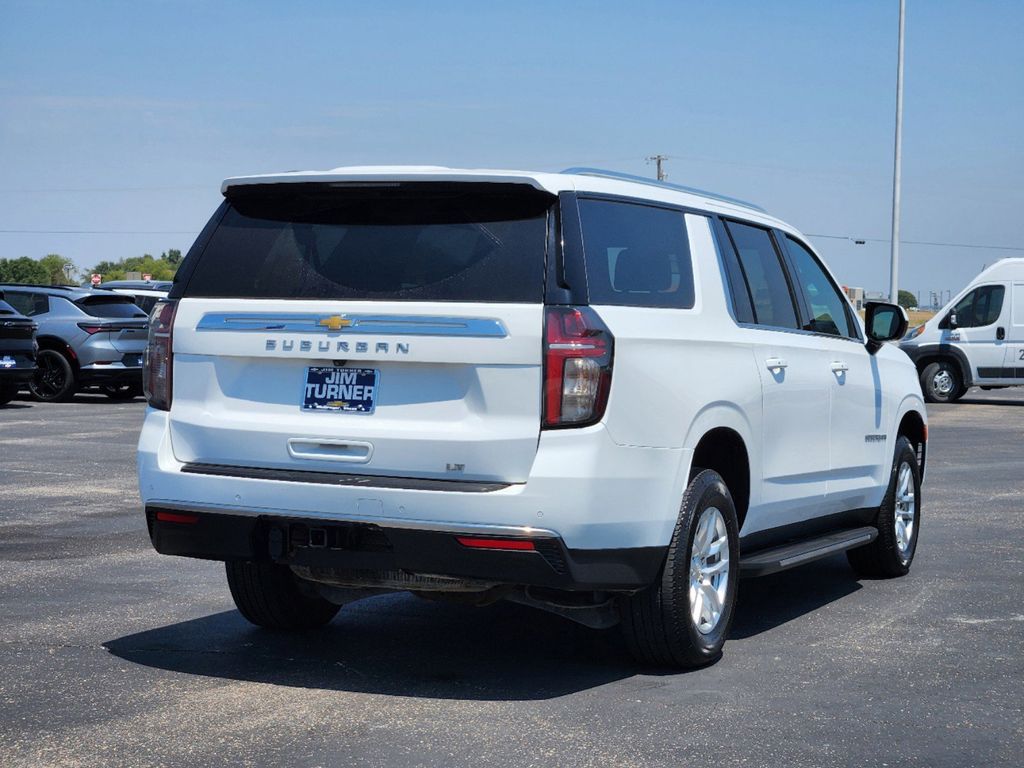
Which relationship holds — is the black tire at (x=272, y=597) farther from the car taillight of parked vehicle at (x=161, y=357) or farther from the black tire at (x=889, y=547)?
the black tire at (x=889, y=547)

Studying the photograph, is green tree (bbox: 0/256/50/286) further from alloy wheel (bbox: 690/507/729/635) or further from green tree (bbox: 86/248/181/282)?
alloy wheel (bbox: 690/507/729/635)

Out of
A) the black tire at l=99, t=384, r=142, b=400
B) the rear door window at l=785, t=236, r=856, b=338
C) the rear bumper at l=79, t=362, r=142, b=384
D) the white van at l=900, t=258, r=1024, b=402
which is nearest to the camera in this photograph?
the rear door window at l=785, t=236, r=856, b=338

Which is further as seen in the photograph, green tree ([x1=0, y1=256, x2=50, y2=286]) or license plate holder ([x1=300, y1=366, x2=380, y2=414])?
green tree ([x1=0, y1=256, x2=50, y2=286])

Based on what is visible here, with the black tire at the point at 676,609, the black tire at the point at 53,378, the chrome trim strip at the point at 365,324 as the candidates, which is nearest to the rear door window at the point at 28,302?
the black tire at the point at 53,378

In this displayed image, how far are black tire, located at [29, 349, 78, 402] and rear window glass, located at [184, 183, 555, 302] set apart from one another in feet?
59.2

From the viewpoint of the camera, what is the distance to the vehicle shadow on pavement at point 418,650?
5.93 meters

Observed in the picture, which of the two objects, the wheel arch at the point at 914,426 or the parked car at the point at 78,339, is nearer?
the wheel arch at the point at 914,426

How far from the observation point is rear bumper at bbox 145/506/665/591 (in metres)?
5.43

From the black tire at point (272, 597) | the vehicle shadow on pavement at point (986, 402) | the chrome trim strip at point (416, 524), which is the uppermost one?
the chrome trim strip at point (416, 524)

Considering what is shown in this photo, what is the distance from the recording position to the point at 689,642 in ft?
19.7

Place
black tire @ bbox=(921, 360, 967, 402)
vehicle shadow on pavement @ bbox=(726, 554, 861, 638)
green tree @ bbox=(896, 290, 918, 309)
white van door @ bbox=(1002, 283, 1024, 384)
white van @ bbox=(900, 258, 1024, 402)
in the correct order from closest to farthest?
vehicle shadow on pavement @ bbox=(726, 554, 861, 638) < white van door @ bbox=(1002, 283, 1024, 384) < white van @ bbox=(900, 258, 1024, 402) < black tire @ bbox=(921, 360, 967, 402) < green tree @ bbox=(896, 290, 918, 309)

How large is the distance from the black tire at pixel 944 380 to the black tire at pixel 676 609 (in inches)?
897

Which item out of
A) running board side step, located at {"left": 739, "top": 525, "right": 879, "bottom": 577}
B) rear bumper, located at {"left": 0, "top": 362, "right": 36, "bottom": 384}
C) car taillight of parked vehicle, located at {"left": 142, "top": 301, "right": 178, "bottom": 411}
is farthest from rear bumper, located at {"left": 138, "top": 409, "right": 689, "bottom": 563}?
rear bumper, located at {"left": 0, "top": 362, "right": 36, "bottom": 384}

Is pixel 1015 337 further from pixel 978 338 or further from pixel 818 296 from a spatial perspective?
pixel 818 296
